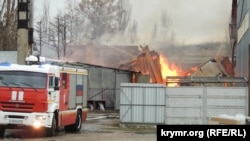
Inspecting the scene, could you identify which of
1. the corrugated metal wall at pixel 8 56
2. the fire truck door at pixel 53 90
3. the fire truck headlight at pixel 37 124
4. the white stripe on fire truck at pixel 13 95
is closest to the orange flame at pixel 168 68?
the corrugated metal wall at pixel 8 56

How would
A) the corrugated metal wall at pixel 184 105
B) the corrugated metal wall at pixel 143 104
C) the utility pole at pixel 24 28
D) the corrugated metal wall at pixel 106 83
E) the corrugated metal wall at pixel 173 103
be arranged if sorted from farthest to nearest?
the corrugated metal wall at pixel 106 83 → the utility pole at pixel 24 28 → the corrugated metal wall at pixel 143 104 → the corrugated metal wall at pixel 184 105 → the corrugated metal wall at pixel 173 103

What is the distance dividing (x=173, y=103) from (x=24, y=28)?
347 inches

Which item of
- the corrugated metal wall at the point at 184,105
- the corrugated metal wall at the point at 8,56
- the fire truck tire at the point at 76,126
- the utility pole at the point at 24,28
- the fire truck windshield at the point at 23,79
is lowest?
the fire truck tire at the point at 76,126

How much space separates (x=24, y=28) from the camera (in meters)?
27.3

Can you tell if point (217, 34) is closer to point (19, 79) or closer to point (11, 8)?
point (11, 8)

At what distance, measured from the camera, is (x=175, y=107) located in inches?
1000

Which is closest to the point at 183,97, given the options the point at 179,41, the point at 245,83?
the point at 245,83

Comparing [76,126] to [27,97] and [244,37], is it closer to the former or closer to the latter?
[27,97]

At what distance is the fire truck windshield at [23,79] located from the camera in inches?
703

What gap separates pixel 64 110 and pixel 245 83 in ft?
35.1

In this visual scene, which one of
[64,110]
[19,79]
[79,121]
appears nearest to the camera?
[19,79]

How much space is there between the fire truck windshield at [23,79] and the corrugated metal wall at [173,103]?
8.05m

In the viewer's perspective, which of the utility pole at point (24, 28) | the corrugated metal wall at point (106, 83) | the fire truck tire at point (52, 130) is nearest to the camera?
the fire truck tire at point (52, 130)

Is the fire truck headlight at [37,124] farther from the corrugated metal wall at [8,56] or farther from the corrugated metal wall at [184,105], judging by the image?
the corrugated metal wall at [8,56]
